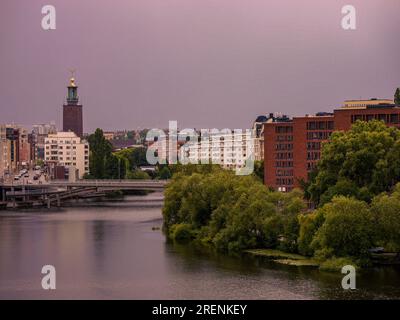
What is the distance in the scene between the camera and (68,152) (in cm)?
8394

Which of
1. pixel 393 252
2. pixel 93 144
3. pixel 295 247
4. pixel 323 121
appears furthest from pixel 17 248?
pixel 93 144

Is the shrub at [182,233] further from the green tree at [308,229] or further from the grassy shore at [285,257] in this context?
the green tree at [308,229]

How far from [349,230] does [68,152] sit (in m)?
57.0

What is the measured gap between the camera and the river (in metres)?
25.1

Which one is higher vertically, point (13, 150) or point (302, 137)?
point (302, 137)

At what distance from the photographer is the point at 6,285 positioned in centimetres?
2641

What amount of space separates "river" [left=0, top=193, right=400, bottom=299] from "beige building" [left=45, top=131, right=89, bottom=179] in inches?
1709

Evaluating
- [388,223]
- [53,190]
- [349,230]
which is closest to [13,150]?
[53,190]

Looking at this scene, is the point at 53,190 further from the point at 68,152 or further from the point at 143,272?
the point at 143,272

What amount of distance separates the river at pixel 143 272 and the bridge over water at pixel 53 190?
611 inches

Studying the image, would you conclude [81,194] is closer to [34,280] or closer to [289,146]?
[289,146]

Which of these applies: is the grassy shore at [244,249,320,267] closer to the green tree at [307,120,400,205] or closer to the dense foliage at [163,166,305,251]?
the dense foliage at [163,166,305,251]

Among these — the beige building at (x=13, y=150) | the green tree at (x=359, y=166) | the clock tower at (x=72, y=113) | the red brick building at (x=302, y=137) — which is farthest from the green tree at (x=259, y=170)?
the clock tower at (x=72, y=113)

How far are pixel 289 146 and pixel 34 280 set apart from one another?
898 inches
